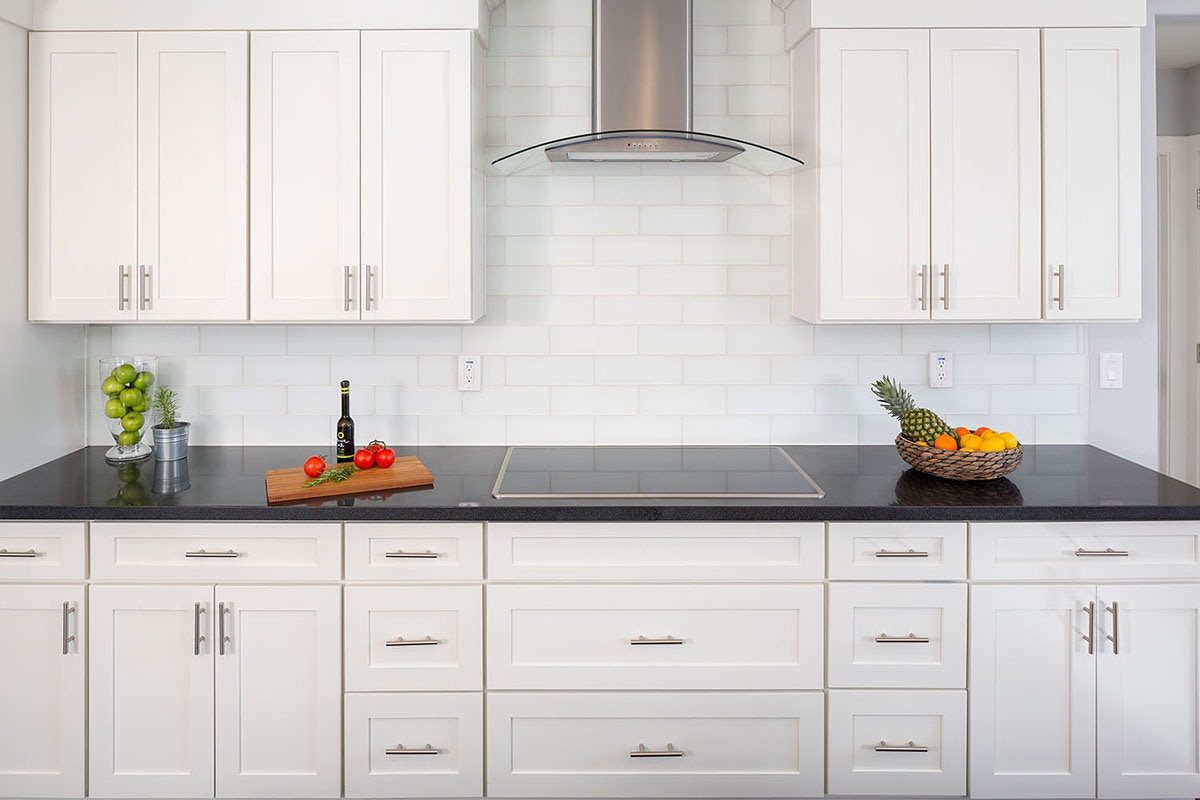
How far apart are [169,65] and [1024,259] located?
250 cm

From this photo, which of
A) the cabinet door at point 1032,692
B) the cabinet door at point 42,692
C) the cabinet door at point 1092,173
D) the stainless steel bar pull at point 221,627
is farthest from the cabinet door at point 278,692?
the cabinet door at point 1092,173

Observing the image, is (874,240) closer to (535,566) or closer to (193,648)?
(535,566)

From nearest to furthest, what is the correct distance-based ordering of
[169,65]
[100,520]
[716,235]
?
[100,520]
[169,65]
[716,235]

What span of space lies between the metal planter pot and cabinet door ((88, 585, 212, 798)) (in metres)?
0.54

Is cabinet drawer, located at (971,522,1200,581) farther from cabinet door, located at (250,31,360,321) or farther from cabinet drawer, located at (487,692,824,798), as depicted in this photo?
cabinet door, located at (250,31,360,321)

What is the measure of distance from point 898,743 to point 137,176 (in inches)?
101

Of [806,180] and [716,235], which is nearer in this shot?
[806,180]

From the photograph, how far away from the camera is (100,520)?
7.14 ft

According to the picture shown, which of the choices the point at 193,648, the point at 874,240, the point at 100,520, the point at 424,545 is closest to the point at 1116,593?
the point at 874,240

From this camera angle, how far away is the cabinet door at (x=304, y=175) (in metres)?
2.52

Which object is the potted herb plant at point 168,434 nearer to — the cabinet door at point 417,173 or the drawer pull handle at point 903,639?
the cabinet door at point 417,173

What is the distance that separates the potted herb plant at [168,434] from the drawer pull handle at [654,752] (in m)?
1.59

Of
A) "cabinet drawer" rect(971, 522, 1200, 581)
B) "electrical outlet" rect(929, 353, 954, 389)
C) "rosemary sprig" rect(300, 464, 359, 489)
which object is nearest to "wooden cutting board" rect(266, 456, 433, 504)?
"rosemary sprig" rect(300, 464, 359, 489)

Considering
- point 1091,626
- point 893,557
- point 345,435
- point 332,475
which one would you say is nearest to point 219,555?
point 332,475
